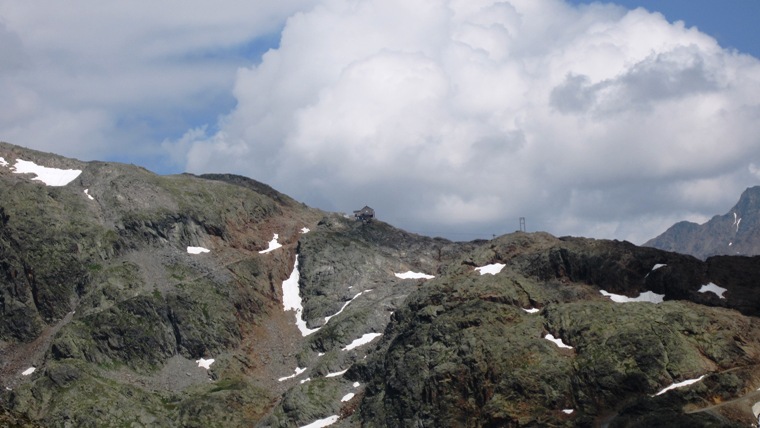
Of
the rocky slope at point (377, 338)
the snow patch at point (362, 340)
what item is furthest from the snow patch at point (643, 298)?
the snow patch at point (362, 340)

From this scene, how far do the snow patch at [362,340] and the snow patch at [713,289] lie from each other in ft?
169

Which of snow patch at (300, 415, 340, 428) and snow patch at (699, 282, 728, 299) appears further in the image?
snow patch at (300, 415, 340, 428)

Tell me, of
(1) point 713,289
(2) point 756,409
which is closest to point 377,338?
(1) point 713,289

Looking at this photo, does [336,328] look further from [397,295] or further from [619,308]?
[619,308]

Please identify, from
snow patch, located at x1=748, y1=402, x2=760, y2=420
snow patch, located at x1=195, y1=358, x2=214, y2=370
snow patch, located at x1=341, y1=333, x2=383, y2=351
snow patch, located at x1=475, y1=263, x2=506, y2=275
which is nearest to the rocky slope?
snow patch, located at x1=748, y1=402, x2=760, y2=420

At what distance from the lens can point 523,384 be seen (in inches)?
5300

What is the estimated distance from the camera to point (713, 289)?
15288cm

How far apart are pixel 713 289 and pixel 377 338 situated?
52.6 m

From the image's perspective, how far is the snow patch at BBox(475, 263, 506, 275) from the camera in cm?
17375

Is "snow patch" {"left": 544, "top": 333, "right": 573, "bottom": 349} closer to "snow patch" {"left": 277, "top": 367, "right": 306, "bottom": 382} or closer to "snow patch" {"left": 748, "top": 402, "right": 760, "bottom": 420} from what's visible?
"snow patch" {"left": 748, "top": 402, "right": 760, "bottom": 420}

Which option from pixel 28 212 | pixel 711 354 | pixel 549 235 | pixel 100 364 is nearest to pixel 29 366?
pixel 100 364

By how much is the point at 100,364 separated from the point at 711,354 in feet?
301

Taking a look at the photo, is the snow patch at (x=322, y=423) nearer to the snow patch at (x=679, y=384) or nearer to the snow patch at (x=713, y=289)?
the snow patch at (x=679, y=384)

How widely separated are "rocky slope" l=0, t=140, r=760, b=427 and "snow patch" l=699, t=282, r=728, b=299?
669 millimetres
